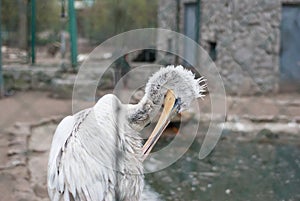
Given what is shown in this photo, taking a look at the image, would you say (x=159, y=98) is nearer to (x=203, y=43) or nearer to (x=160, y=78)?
(x=160, y=78)

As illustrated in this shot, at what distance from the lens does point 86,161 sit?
139 cm

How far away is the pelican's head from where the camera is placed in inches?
56.3

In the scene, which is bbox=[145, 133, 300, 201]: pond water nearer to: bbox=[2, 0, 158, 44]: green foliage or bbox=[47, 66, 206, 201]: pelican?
bbox=[47, 66, 206, 201]: pelican

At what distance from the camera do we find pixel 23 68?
4.80m

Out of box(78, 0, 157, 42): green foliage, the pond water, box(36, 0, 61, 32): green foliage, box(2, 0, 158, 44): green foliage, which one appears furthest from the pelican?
box(36, 0, 61, 32): green foliage

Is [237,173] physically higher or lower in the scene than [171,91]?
lower

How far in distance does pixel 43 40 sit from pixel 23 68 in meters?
2.53

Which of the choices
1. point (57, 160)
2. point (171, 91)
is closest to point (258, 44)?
point (171, 91)

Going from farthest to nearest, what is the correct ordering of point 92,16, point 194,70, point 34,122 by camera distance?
point 92,16 < point 34,122 < point 194,70

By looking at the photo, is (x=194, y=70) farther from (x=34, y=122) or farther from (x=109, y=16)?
(x=109, y=16)

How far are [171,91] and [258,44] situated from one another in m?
3.60

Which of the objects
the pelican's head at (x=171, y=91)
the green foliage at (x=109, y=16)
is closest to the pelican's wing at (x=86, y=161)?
the pelican's head at (x=171, y=91)

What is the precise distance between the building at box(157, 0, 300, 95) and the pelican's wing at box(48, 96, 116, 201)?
3.48 metres

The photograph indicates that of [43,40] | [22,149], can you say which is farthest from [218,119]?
[43,40]
